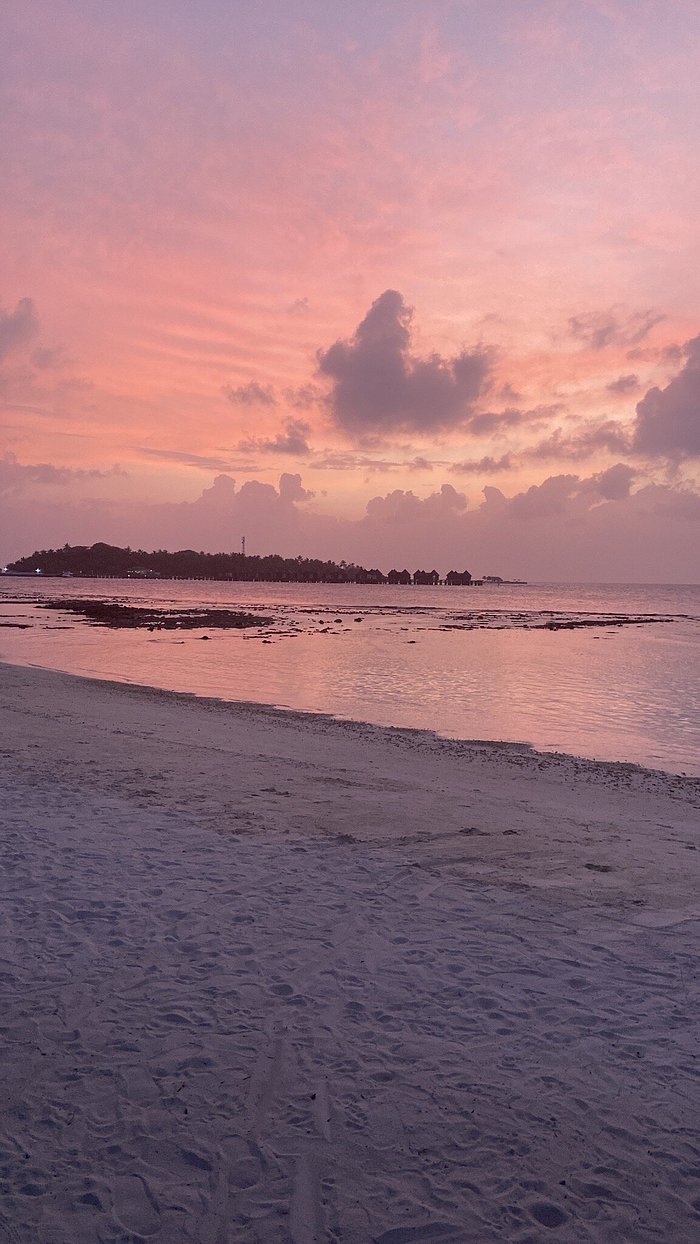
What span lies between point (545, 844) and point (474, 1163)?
6434mm

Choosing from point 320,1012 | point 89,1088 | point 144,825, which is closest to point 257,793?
point 144,825

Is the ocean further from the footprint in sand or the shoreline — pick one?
the footprint in sand

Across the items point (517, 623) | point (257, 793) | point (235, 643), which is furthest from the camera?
point (517, 623)

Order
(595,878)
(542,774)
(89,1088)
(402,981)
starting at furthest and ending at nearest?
(542,774) < (595,878) < (402,981) < (89,1088)

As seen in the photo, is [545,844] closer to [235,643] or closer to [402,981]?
[402,981]

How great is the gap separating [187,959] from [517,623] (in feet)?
255

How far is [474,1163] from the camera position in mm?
4609

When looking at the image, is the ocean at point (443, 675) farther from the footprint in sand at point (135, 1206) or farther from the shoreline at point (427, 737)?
the footprint in sand at point (135, 1206)

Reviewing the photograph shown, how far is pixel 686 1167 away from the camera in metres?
4.62

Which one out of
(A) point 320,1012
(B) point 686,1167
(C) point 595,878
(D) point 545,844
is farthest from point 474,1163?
(D) point 545,844

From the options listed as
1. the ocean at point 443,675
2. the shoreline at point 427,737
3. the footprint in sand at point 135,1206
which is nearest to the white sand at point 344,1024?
the footprint in sand at point 135,1206

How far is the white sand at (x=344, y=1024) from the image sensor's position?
4.31 m

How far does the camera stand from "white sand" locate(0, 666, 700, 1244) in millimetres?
4312

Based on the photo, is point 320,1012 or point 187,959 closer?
point 320,1012
